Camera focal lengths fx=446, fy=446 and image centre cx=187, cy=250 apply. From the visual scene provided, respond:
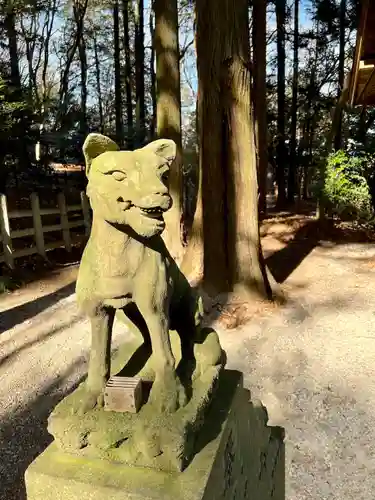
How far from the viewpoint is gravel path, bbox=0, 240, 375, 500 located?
305 cm

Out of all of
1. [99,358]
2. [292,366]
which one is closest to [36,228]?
[292,366]

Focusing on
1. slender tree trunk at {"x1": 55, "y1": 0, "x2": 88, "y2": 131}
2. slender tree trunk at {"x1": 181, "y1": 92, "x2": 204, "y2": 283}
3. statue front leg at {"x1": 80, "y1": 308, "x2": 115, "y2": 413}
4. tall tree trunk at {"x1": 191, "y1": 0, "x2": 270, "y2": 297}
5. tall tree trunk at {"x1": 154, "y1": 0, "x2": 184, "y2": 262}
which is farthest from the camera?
slender tree trunk at {"x1": 55, "y1": 0, "x2": 88, "y2": 131}

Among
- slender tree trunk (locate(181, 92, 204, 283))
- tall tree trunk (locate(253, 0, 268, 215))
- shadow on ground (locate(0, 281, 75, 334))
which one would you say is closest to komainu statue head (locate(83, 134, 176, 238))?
slender tree trunk (locate(181, 92, 204, 283))

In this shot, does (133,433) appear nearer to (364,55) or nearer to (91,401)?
(91,401)

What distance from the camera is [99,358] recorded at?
152 centimetres

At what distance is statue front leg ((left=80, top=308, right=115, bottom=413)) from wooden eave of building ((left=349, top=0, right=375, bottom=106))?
4817 millimetres

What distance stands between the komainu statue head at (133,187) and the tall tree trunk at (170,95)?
5.59 meters

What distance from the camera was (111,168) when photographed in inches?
52.7

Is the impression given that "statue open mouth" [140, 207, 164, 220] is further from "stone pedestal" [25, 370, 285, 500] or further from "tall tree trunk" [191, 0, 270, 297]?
"tall tree trunk" [191, 0, 270, 297]

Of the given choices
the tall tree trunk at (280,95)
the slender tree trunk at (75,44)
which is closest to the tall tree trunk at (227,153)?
the slender tree trunk at (75,44)

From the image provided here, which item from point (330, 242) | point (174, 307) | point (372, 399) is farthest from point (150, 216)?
point (330, 242)

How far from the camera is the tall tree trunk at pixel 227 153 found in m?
5.14

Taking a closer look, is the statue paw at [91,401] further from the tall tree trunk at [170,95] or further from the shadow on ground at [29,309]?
the tall tree trunk at [170,95]

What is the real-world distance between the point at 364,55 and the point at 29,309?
220 inches
